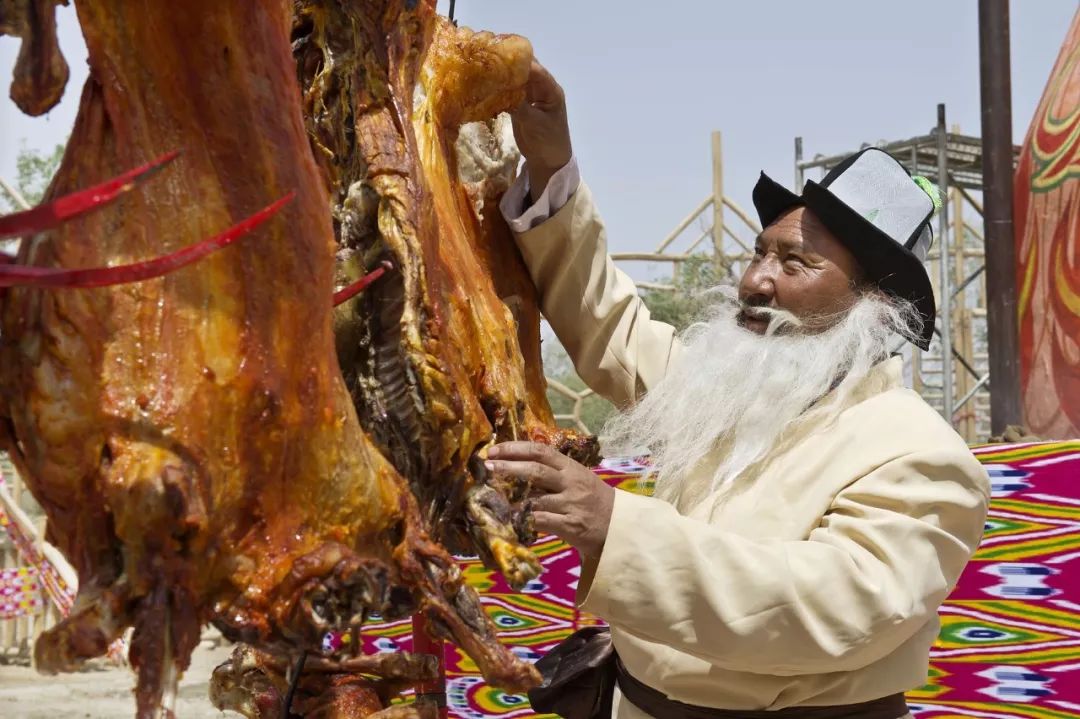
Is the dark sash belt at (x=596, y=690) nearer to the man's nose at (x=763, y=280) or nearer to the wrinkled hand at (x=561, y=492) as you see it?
the wrinkled hand at (x=561, y=492)

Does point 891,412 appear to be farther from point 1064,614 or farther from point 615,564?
point 1064,614

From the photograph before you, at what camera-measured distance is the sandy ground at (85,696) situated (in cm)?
736

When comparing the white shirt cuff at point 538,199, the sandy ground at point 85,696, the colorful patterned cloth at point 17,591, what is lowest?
the sandy ground at point 85,696

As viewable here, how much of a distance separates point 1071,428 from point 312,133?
25.2ft

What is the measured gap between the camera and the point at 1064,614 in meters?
3.26

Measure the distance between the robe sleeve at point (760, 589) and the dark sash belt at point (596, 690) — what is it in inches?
11.4

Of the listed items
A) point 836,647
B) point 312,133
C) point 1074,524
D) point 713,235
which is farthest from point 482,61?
point 713,235

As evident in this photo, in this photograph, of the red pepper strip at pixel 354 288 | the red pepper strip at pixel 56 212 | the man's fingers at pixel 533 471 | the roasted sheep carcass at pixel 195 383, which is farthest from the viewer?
the man's fingers at pixel 533 471

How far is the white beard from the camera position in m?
2.51

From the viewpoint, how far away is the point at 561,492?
1.86 m

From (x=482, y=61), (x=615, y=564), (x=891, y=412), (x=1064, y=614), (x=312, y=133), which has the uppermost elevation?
(x=482, y=61)

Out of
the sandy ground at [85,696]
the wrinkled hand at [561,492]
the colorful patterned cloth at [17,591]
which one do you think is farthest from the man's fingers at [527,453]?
the colorful patterned cloth at [17,591]

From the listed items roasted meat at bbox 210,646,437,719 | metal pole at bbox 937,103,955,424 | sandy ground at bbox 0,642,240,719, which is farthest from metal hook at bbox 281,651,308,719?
metal pole at bbox 937,103,955,424

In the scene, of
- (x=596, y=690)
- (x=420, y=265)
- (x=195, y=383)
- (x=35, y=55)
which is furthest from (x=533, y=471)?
(x=596, y=690)
